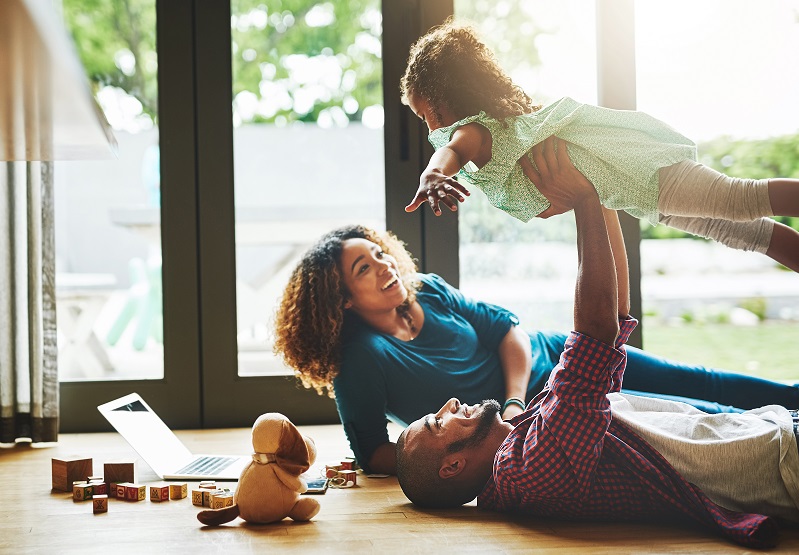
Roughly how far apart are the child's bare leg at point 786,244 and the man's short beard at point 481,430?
735 millimetres

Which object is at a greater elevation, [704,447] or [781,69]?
[781,69]

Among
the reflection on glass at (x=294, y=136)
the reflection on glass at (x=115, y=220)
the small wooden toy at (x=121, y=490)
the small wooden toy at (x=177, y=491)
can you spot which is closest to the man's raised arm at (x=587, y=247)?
the small wooden toy at (x=177, y=491)

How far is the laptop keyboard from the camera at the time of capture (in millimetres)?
2164

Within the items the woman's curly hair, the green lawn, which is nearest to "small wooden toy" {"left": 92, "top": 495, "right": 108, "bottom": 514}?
the woman's curly hair

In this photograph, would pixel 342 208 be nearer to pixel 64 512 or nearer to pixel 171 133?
pixel 171 133

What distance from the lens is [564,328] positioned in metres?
3.18

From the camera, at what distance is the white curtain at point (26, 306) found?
107 inches

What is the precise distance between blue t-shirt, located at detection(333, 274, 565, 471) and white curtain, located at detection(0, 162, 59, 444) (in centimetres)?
115

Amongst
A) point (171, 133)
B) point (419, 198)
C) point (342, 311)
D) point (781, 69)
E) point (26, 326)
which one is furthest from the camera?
point (781, 69)

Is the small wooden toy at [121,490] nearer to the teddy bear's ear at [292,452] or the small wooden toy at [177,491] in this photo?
the small wooden toy at [177,491]

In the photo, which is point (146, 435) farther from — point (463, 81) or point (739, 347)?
point (739, 347)

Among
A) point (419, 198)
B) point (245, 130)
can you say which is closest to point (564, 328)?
point (245, 130)

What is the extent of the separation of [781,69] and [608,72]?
2.45ft

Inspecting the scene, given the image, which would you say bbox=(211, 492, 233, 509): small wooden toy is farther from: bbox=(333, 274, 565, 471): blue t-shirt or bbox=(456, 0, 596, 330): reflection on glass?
bbox=(456, 0, 596, 330): reflection on glass
